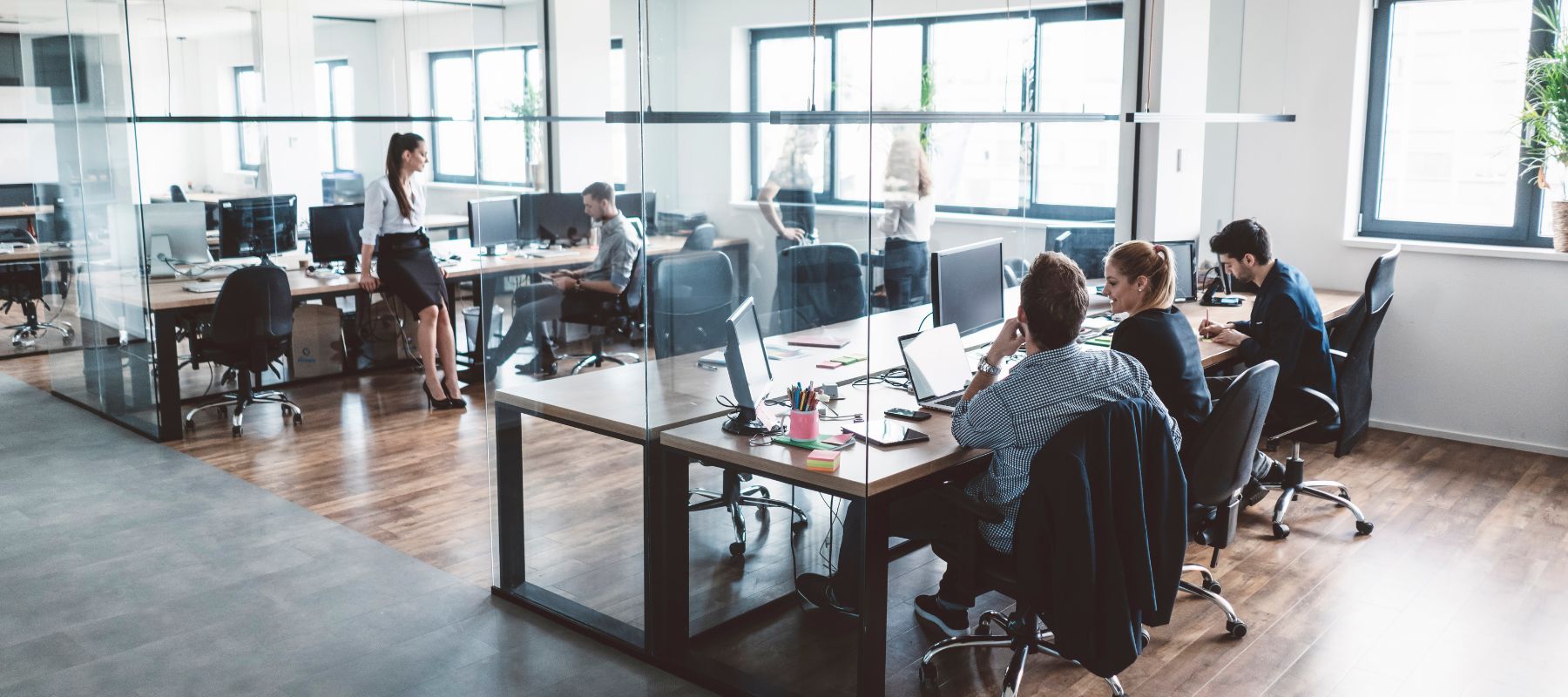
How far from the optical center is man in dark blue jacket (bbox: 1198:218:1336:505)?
15.3 feet

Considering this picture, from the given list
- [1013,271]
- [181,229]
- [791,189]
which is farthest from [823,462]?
[181,229]

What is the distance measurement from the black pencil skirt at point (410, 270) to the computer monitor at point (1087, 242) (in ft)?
11.5

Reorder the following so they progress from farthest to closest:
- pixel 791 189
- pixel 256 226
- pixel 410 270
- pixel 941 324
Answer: pixel 256 226 → pixel 410 270 → pixel 941 324 → pixel 791 189

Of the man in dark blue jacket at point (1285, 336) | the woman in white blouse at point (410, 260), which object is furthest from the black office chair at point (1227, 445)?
Result: the woman in white blouse at point (410, 260)

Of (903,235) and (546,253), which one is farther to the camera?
(903,235)

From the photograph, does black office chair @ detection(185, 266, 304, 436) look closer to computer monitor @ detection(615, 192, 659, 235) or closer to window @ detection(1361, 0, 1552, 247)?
computer monitor @ detection(615, 192, 659, 235)

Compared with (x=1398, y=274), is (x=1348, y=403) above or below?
below

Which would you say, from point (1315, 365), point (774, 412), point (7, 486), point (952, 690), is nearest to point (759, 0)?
point (774, 412)

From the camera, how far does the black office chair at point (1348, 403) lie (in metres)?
4.74

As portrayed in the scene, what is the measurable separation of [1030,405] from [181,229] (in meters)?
5.59

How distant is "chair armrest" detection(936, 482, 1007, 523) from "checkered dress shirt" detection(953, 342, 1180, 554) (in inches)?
1.2

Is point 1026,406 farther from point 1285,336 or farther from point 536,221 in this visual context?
point 1285,336

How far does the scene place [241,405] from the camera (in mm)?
6320

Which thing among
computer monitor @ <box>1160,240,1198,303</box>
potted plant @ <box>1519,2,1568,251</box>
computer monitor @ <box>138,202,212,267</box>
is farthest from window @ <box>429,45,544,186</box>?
potted plant @ <box>1519,2,1568,251</box>
